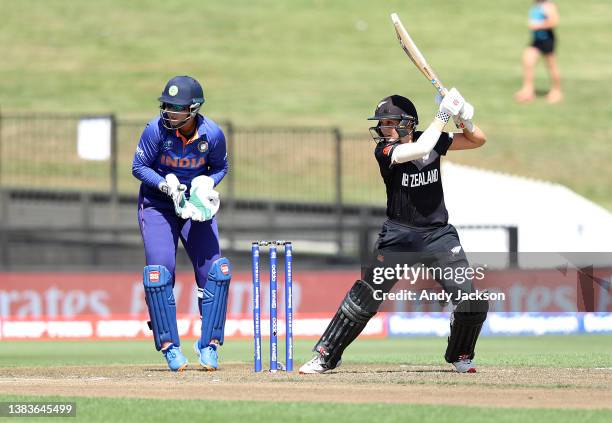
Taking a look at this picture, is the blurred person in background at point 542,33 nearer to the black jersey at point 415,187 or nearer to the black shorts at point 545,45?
the black shorts at point 545,45

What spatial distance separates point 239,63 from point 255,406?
30.7m

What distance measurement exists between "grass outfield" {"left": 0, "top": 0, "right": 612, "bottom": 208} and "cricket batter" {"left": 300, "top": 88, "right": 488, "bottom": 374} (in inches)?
730

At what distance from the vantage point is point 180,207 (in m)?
11.2

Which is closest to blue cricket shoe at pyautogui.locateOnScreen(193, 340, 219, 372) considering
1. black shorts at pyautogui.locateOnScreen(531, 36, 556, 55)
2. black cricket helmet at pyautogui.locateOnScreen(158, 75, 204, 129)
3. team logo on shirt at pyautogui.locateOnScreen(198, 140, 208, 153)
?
team logo on shirt at pyautogui.locateOnScreen(198, 140, 208, 153)

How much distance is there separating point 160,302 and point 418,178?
7.93ft

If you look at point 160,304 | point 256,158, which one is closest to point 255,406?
point 160,304

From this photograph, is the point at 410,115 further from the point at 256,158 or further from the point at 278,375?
the point at 256,158

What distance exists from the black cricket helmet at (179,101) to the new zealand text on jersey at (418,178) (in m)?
1.84

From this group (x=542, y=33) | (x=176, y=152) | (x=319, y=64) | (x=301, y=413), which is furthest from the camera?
(x=319, y=64)

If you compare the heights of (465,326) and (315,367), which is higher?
(465,326)

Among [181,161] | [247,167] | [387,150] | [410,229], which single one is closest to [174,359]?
[181,161]

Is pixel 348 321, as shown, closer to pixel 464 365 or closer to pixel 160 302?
pixel 464 365

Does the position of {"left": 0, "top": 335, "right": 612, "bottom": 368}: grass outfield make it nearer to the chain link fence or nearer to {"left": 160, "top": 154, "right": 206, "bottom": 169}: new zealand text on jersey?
{"left": 160, "top": 154, "right": 206, "bottom": 169}: new zealand text on jersey

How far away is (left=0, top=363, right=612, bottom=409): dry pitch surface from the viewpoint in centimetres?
939
